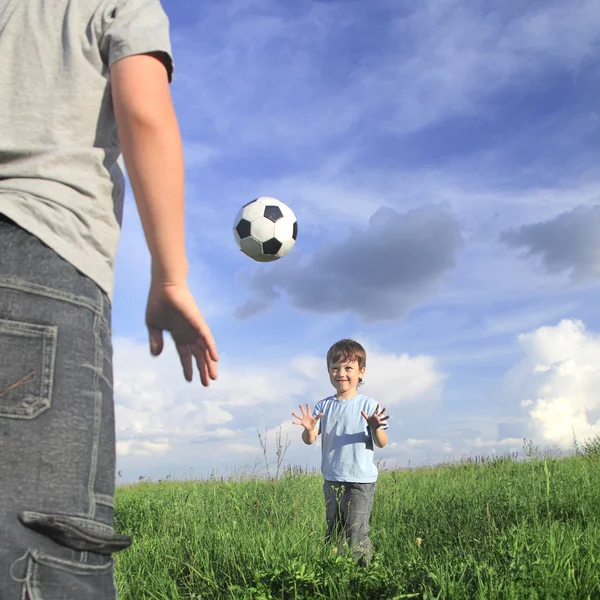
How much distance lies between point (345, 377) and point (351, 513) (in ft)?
4.06

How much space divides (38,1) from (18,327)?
1.11 m

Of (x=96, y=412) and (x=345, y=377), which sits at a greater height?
(x=345, y=377)

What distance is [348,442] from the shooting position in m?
5.80

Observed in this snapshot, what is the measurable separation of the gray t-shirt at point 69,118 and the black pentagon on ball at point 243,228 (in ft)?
14.6

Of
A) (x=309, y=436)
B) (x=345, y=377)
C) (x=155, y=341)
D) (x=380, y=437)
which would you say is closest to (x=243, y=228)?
(x=345, y=377)

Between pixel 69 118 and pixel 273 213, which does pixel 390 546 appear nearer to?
pixel 273 213

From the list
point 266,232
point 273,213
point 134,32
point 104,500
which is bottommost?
point 104,500

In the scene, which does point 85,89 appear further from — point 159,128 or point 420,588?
point 420,588

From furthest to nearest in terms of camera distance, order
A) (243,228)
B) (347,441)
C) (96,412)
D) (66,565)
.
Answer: (243,228) → (347,441) → (96,412) → (66,565)

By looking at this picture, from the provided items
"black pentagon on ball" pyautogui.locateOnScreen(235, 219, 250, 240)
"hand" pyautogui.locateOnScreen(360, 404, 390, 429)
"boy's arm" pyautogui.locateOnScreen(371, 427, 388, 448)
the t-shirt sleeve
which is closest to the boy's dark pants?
"boy's arm" pyautogui.locateOnScreen(371, 427, 388, 448)

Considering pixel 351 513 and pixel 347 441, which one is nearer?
pixel 351 513

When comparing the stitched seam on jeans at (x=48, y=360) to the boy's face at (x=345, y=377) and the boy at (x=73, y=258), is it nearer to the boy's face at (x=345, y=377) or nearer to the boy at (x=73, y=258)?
the boy at (x=73, y=258)

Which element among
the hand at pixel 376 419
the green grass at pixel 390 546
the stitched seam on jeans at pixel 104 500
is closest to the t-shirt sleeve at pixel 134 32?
the stitched seam on jeans at pixel 104 500

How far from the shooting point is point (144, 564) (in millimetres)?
5113
